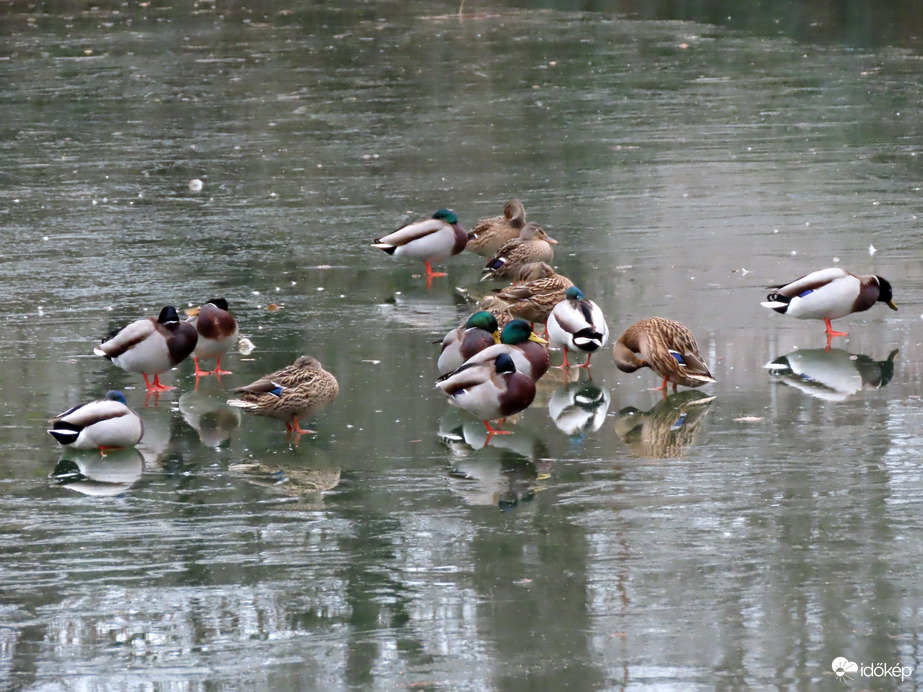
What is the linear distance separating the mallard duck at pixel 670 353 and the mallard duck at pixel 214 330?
2.60 metres

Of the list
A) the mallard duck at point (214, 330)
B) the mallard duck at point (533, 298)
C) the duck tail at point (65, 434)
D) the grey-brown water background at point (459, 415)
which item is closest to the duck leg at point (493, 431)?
the grey-brown water background at point (459, 415)

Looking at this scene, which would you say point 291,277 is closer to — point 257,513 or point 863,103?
point 257,513

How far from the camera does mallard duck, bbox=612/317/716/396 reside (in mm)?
8680

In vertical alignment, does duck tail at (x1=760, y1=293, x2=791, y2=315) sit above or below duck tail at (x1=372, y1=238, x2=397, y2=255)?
below

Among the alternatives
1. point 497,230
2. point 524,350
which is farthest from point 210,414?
point 497,230

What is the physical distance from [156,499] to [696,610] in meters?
2.85

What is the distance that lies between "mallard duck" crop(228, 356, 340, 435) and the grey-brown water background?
0.18 metres

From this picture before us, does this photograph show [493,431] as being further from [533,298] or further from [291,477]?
[533,298]

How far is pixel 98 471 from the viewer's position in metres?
7.63

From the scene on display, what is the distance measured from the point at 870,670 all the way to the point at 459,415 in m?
3.82

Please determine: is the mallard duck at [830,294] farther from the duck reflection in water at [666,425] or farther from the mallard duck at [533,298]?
the mallard duck at [533,298]

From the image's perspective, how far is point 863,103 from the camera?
18.3 metres

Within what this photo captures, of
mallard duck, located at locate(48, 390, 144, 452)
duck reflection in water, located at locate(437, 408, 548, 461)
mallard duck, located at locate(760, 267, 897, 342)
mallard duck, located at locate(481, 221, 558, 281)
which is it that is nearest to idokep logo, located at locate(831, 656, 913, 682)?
duck reflection in water, located at locate(437, 408, 548, 461)

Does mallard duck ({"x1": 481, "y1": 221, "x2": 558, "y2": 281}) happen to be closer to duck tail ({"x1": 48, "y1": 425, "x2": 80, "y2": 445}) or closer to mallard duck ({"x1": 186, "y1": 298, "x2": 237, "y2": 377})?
mallard duck ({"x1": 186, "y1": 298, "x2": 237, "y2": 377})
